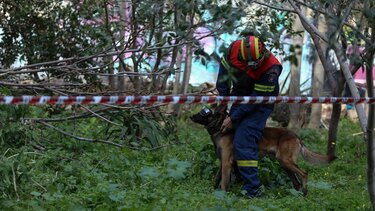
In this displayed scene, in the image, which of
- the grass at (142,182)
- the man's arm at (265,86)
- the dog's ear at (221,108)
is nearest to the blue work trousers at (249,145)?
the man's arm at (265,86)

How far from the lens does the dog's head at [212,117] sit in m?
→ 7.89

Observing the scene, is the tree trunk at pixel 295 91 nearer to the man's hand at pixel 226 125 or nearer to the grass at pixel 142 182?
the grass at pixel 142 182

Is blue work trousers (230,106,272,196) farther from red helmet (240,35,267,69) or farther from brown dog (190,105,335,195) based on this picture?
red helmet (240,35,267,69)

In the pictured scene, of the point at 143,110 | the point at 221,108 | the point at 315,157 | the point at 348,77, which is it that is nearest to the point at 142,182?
the point at 221,108

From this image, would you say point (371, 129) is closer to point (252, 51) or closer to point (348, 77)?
point (348, 77)

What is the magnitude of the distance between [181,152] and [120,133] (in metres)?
1.04

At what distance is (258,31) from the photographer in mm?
5293

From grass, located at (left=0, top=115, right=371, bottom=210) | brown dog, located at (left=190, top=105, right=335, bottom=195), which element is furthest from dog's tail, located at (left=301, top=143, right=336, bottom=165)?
grass, located at (left=0, top=115, right=371, bottom=210)

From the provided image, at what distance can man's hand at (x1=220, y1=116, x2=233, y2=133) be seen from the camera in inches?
307

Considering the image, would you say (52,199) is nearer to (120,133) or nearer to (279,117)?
(120,133)

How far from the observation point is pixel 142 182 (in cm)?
739

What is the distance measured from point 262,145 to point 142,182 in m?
1.48

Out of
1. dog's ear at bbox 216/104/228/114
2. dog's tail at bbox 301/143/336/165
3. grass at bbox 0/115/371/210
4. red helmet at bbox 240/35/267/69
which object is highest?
red helmet at bbox 240/35/267/69

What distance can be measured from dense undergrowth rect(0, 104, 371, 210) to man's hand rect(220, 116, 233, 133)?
25.0 inches
